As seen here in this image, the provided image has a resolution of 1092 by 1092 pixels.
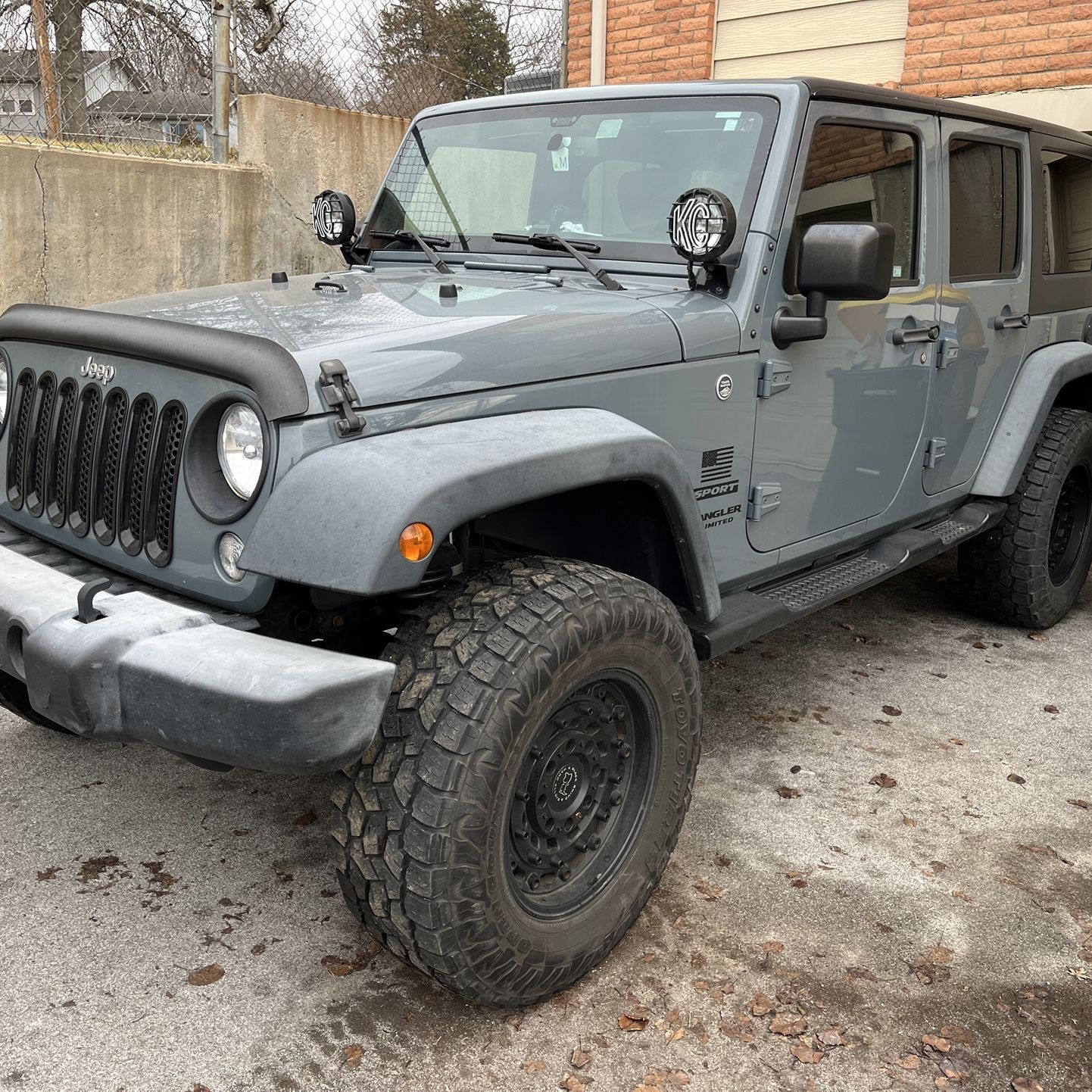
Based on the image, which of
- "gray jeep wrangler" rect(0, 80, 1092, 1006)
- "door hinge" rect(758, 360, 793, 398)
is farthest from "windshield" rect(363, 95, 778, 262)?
"door hinge" rect(758, 360, 793, 398)

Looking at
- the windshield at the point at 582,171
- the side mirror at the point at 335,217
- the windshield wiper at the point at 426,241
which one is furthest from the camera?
the side mirror at the point at 335,217

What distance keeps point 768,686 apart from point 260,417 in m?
2.53

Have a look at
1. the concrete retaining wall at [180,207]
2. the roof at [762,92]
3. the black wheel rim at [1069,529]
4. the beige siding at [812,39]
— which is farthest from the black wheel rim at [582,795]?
the beige siding at [812,39]

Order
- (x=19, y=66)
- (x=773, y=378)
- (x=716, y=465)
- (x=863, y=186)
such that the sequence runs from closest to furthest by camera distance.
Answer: (x=716, y=465)
(x=773, y=378)
(x=863, y=186)
(x=19, y=66)

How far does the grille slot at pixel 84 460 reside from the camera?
2516mm

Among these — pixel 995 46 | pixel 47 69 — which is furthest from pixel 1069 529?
pixel 47 69

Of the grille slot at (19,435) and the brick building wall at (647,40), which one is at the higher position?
the brick building wall at (647,40)

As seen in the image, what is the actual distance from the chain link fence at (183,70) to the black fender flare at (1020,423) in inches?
181

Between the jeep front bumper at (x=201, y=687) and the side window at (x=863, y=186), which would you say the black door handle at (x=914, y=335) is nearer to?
the side window at (x=863, y=186)

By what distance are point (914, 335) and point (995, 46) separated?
463 cm

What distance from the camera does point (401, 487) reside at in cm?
198

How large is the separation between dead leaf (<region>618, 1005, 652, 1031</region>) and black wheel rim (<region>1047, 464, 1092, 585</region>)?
10.4 ft

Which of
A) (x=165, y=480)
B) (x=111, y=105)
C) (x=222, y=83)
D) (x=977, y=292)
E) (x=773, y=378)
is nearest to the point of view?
(x=165, y=480)

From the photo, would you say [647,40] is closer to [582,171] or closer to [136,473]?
[582,171]
